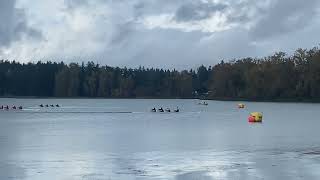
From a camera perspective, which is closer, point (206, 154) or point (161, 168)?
point (161, 168)

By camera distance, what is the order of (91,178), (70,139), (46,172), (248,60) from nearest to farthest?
1. (91,178)
2. (46,172)
3. (70,139)
4. (248,60)

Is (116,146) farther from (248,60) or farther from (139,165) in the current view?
(248,60)

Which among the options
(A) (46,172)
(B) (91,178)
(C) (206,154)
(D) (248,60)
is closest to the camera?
(B) (91,178)

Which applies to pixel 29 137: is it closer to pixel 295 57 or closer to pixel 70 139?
pixel 70 139

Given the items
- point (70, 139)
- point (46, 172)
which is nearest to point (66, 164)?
point (46, 172)

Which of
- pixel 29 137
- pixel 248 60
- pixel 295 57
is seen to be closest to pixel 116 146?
pixel 29 137

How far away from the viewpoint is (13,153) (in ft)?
100.0

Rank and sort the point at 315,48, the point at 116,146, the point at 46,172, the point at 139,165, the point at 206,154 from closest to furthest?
the point at 46,172, the point at 139,165, the point at 206,154, the point at 116,146, the point at 315,48

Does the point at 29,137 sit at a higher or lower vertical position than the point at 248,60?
lower

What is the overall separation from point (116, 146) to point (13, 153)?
6.14 m

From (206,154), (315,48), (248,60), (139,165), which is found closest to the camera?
(139,165)

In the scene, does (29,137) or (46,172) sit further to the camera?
(29,137)

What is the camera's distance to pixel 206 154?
1168 inches

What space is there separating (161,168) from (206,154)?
586 centimetres
